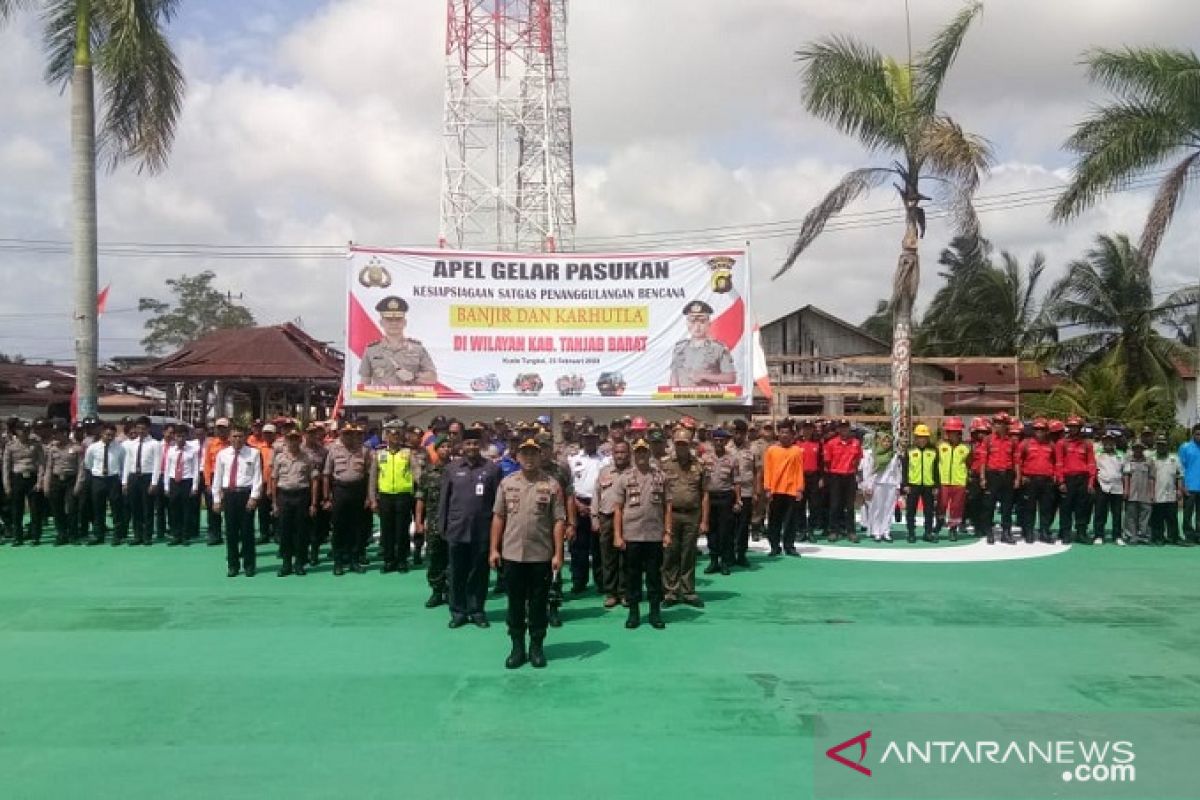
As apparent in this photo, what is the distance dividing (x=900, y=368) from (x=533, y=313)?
20.8 feet

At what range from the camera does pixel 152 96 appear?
1501 cm

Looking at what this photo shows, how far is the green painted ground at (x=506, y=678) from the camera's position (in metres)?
4.57

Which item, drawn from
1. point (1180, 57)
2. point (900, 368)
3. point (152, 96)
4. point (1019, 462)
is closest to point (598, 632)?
point (1019, 462)

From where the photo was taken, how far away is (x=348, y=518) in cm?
1002

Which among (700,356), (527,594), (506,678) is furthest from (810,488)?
(506,678)

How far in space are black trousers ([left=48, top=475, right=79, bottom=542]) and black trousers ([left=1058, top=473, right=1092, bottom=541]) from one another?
13328mm

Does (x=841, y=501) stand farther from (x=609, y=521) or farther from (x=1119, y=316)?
(x=1119, y=316)

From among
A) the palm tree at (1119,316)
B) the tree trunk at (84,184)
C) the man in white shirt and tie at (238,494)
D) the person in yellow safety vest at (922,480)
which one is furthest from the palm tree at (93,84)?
the palm tree at (1119,316)

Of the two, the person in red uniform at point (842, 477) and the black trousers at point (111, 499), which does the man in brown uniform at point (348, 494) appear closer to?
the black trousers at point (111, 499)

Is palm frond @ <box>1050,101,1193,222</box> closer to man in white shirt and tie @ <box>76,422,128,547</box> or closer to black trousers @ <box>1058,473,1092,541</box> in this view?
black trousers @ <box>1058,473,1092,541</box>

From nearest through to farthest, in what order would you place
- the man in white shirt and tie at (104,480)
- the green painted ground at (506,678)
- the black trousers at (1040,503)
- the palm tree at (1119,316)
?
the green painted ground at (506,678), the man in white shirt and tie at (104,480), the black trousers at (1040,503), the palm tree at (1119,316)

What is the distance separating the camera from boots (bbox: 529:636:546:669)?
20.6ft

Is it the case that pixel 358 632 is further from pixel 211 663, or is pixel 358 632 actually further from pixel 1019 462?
pixel 1019 462

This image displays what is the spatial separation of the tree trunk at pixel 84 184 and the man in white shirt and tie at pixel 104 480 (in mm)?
2654
